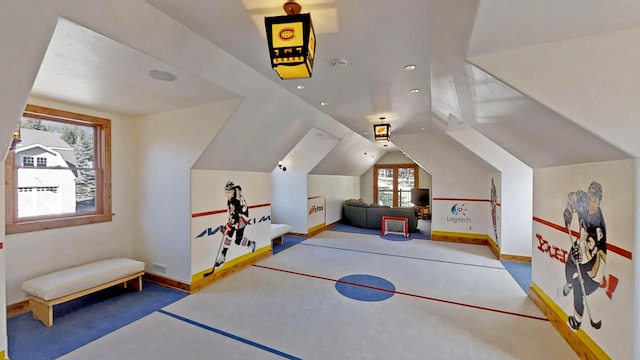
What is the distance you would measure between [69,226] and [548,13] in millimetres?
5378

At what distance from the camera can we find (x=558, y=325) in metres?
2.75

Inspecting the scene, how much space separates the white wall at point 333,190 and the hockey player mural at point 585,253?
5.56m

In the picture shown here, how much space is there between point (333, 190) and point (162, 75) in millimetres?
6885

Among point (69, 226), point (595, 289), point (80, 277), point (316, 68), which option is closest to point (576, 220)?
point (595, 289)

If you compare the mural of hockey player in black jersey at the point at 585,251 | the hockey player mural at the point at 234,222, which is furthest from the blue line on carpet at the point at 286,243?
the mural of hockey player in black jersey at the point at 585,251

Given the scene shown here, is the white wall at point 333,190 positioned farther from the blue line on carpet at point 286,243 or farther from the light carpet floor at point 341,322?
the light carpet floor at point 341,322

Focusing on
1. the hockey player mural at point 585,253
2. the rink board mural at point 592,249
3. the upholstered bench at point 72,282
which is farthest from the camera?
the upholstered bench at point 72,282

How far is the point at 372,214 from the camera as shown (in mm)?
8172

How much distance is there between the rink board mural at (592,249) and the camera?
1866mm

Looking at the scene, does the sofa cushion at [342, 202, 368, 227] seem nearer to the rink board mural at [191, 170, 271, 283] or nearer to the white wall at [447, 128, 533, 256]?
the rink board mural at [191, 170, 271, 283]

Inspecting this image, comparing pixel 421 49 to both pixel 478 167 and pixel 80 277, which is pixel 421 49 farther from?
pixel 478 167

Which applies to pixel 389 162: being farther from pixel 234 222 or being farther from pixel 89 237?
pixel 89 237

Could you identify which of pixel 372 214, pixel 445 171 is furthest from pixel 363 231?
pixel 445 171

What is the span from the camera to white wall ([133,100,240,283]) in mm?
3598
